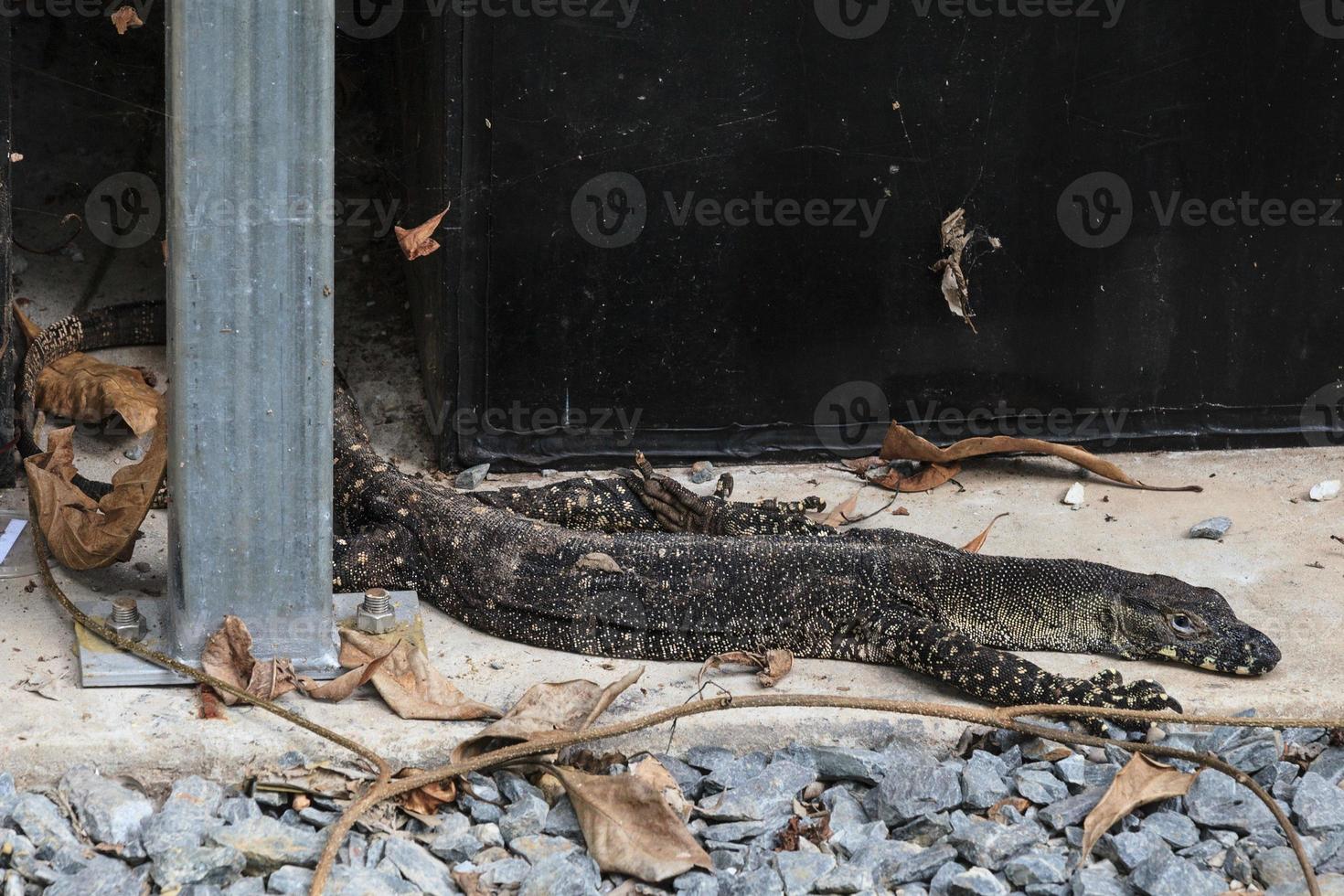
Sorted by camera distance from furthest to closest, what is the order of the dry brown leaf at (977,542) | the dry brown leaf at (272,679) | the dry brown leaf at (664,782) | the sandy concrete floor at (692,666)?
the dry brown leaf at (977,542) < the dry brown leaf at (272,679) < the sandy concrete floor at (692,666) < the dry brown leaf at (664,782)

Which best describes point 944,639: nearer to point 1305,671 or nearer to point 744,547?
point 744,547

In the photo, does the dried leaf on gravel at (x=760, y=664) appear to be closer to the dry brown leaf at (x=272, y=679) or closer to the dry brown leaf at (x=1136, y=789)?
the dry brown leaf at (x=1136, y=789)

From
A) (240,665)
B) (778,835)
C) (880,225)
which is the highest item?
(880,225)

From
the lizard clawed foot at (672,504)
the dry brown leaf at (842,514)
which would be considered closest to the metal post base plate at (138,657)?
the lizard clawed foot at (672,504)

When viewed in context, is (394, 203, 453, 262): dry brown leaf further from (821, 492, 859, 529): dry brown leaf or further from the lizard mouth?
the lizard mouth

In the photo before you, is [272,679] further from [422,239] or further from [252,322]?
[422,239]

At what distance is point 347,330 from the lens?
6660 mm

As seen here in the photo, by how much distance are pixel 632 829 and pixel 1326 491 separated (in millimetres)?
3923

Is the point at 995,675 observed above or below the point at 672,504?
below

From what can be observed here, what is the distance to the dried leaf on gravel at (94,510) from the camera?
168 inches

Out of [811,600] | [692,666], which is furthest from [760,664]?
[811,600]

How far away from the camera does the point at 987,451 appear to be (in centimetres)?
612

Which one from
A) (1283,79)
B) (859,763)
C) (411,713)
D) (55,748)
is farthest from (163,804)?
(1283,79)

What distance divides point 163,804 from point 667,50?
342 centimetres
